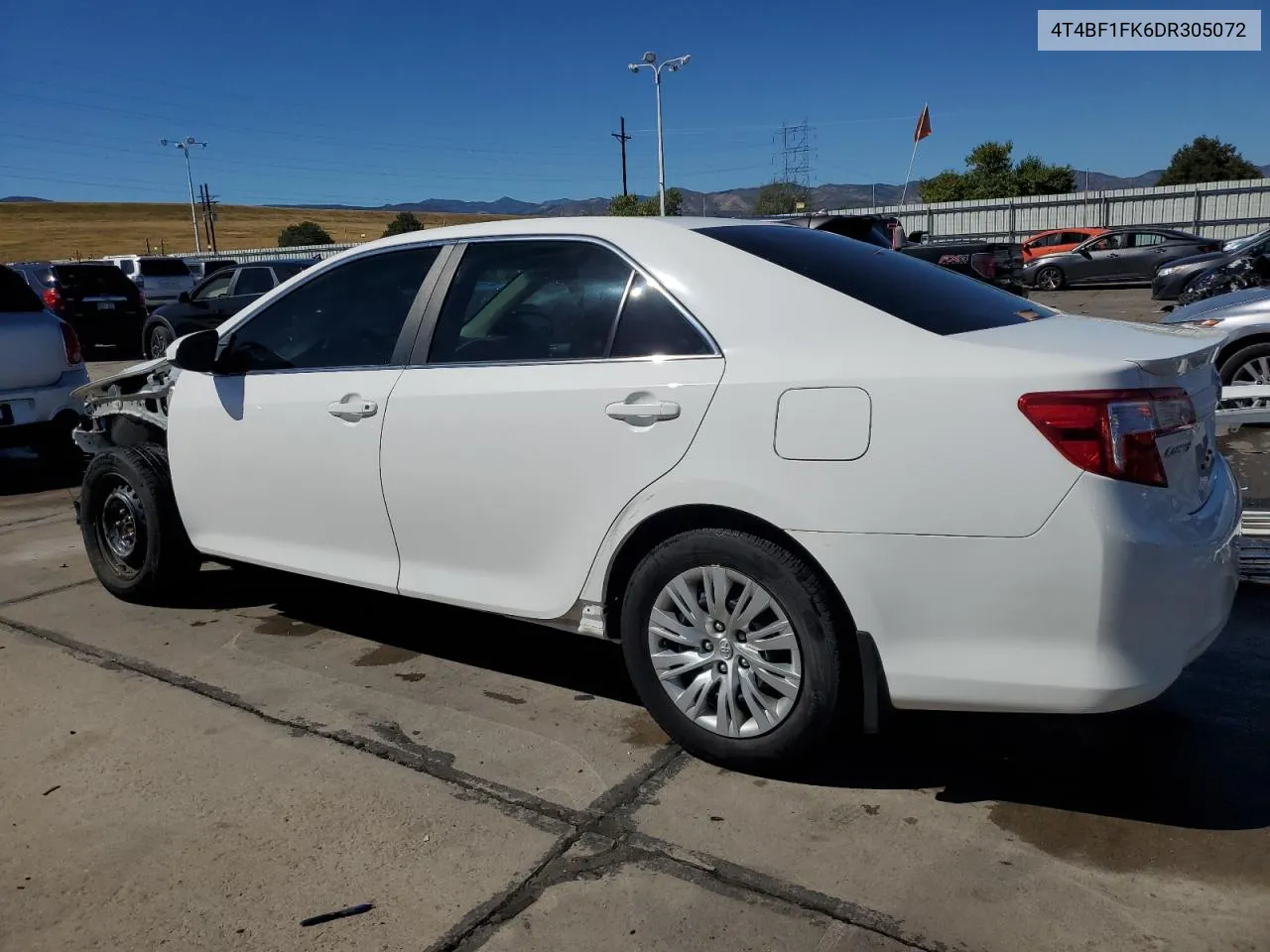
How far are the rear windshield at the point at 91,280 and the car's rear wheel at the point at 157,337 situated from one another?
1877 millimetres

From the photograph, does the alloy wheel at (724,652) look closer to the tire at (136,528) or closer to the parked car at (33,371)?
the tire at (136,528)

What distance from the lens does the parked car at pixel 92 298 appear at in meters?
18.1

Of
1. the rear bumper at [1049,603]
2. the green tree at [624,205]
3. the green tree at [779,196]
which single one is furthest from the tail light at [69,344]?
the green tree at [779,196]

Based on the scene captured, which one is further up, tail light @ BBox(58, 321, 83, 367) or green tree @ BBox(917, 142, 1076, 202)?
green tree @ BBox(917, 142, 1076, 202)

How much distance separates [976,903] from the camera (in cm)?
252

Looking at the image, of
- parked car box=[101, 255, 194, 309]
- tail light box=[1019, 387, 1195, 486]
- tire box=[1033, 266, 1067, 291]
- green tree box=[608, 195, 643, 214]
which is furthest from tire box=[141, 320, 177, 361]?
green tree box=[608, 195, 643, 214]

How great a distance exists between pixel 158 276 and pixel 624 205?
1253 inches

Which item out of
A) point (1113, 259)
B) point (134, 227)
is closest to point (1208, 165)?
point (1113, 259)

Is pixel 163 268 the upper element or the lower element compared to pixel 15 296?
upper

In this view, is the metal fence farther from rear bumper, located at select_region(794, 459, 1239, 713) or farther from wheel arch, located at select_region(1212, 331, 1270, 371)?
rear bumper, located at select_region(794, 459, 1239, 713)

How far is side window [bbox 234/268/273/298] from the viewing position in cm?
1686

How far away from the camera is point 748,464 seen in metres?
2.92

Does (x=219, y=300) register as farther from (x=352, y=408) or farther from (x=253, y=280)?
(x=352, y=408)

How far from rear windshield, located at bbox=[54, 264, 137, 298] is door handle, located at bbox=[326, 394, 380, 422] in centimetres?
1689
